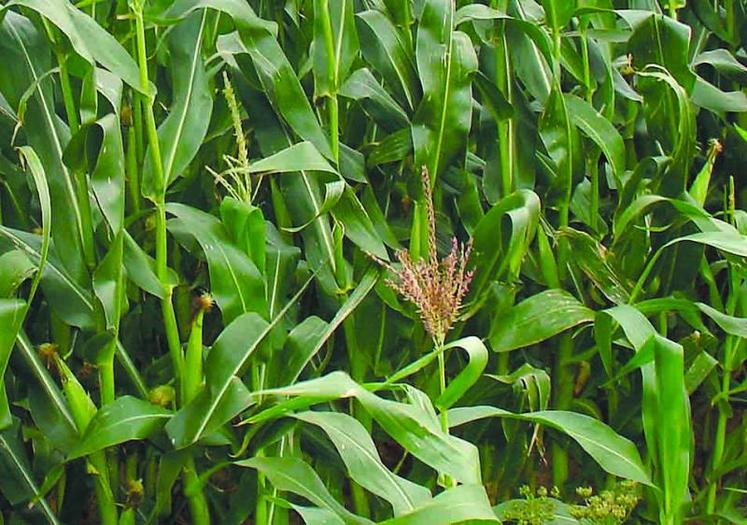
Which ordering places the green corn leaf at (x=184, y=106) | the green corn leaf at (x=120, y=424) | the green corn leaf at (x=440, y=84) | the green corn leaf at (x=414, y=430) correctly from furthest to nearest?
the green corn leaf at (x=440, y=84), the green corn leaf at (x=184, y=106), the green corn leaf at (x=120, y=424), the green corn leaf at (x=414, y=430)

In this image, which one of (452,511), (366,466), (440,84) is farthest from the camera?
(440,84)

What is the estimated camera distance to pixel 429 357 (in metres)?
1.11

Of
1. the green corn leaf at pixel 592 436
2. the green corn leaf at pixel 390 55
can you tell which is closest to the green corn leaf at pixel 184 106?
the green corn leaf at pixel 390 55

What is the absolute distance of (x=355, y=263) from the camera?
60.1 inches

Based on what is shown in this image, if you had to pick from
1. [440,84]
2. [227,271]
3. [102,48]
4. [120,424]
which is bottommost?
[120,424]

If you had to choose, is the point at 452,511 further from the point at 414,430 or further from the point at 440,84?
the point at 440,84

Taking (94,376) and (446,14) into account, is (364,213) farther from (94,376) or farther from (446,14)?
(94,376)

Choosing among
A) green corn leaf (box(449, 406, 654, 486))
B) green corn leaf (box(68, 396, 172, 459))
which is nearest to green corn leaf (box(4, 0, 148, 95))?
green corn leaf (box(68, 396, 172, 459))

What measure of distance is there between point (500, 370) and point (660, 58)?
20.1 inches

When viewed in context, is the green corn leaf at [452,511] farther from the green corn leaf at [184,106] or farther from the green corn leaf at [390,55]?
the green corn leaf at [390,55]

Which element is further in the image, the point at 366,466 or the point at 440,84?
the point at 440,84

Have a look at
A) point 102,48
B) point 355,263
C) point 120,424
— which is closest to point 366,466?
point 120,424

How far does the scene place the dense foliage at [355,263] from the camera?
1249 millimetres

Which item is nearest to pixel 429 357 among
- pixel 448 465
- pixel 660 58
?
pixel 448 465
